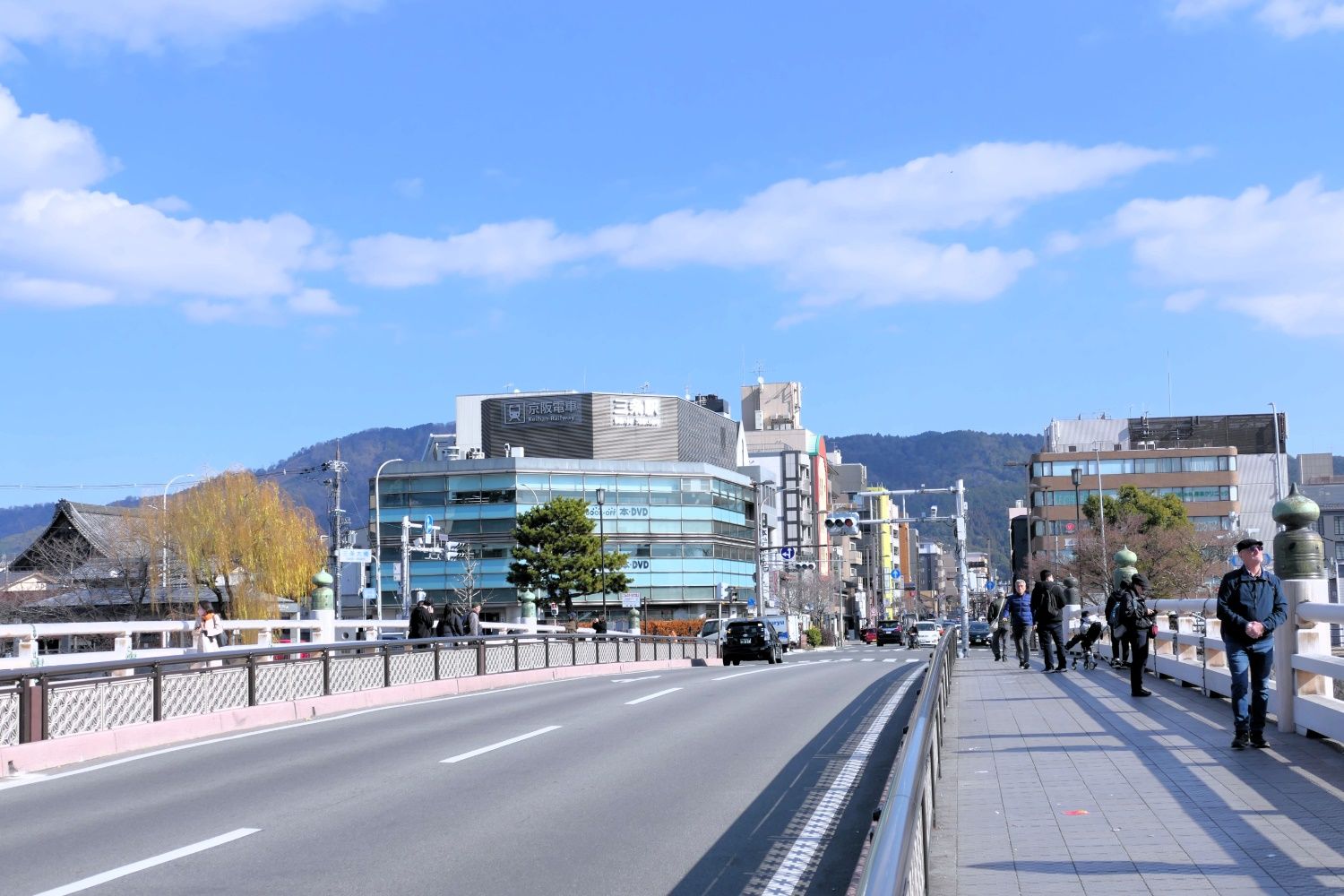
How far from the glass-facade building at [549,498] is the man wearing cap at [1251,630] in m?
86.9

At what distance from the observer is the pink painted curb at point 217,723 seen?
45.4 feet

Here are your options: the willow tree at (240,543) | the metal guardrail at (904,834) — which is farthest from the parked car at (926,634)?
the metal guardrail at (904,834)

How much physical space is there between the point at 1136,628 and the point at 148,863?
43.2ft

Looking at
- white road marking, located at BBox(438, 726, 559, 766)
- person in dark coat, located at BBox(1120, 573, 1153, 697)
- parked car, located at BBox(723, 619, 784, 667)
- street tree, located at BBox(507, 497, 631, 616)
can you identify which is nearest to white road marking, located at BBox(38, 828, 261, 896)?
white road marking, located at BBox(438, 726, 559, 766)

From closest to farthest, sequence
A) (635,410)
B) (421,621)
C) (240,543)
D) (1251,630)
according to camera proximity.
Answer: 1. (1251,630)
2. (421,621)
3. (240,543)
4. (635,410)

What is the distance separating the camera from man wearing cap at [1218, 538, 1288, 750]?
37.4 ft

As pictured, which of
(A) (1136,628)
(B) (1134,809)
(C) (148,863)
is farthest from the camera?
(A) (1136,628)

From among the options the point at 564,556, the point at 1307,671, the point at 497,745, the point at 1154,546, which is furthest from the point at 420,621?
the point at 1154,546

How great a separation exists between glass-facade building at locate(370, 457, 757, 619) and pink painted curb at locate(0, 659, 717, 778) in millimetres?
70607

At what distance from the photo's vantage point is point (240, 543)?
218 ft

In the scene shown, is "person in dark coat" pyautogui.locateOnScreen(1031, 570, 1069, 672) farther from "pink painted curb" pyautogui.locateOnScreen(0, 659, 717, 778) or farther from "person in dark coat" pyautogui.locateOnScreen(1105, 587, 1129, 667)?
"pink painted curb" pyautogui.locateOnScreen(0, 659, 717, 778)

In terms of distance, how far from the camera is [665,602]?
102 meters

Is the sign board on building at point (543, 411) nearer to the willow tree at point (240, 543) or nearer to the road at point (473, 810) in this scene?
the willow tree at point (240, 543)

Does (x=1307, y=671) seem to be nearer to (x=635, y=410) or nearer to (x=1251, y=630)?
(x=1251, y=630)
